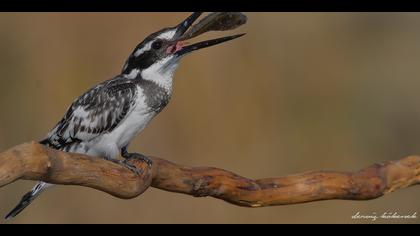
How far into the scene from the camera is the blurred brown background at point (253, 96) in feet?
17.9

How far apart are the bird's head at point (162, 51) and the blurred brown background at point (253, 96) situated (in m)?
1.76

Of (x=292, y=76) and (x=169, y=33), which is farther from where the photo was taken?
(x=292, y=76)

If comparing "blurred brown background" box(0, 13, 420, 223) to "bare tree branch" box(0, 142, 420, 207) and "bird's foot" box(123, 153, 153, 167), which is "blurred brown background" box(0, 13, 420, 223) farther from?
"bare tree branch" box(0, 142, 420, 207)

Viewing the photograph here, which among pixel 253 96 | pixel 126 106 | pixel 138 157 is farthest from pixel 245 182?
pixel 253 96

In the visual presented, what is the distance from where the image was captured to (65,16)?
5.52 m

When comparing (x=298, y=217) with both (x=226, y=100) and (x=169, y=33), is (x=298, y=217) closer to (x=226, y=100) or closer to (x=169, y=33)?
(x=226, y=100)

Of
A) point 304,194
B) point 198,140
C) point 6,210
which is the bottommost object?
point 6,210

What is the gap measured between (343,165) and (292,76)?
29.3 inches

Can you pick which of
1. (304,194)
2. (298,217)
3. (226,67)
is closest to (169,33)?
(304,194)

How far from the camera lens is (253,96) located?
574 centimetres

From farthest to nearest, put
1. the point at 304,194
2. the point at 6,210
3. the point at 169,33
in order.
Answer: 1. the point at 6,210
2. the point at 169,33
3. the point at 304,194

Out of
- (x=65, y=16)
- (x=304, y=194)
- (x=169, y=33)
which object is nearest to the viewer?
(x=304, y=194)

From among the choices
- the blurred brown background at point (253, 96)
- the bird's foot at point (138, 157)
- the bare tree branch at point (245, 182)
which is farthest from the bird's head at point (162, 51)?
the blurred brown background at point (253, 96)
